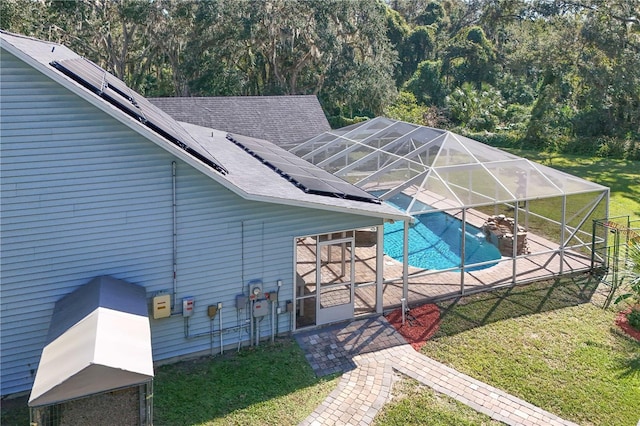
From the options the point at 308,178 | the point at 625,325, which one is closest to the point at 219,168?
the point at 308,178

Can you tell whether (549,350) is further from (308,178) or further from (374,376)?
(308,178)

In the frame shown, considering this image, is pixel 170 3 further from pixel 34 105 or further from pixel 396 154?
pixel 34 105

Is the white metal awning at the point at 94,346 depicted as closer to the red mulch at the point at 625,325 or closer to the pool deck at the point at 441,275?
the pool deck at the point at 441,275

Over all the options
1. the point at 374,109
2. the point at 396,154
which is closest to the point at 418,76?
the point at 374,109

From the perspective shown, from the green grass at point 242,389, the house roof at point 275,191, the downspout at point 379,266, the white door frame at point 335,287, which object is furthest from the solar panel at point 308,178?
the green grass at point 242,389

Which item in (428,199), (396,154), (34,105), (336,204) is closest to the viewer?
(34,105)

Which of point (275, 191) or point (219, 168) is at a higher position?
point (219, 168)

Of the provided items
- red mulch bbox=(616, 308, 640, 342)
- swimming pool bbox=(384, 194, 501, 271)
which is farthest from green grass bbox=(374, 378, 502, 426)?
swimming pool bbox=(384, 194, 501, 271)
